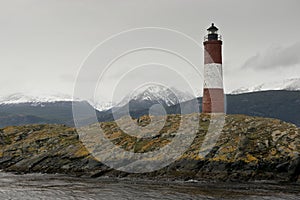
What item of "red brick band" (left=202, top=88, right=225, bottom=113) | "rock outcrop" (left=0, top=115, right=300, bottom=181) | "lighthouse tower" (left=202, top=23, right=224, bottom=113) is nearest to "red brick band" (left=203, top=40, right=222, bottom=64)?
"lighthouse tower" (left=202, top=23, right=224, bottom=113)

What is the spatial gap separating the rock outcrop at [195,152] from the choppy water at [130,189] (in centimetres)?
372

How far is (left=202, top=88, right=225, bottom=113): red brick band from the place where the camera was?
5441 cm

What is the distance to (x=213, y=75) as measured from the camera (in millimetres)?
54688

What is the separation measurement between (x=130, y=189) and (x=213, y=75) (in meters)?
26.9

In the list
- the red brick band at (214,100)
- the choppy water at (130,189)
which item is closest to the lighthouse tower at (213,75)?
the red brick band at (214,100)

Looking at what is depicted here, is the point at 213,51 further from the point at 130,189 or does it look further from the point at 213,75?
the point at 130,189

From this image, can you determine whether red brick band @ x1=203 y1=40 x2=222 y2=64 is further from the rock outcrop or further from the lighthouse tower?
the rock outcrop

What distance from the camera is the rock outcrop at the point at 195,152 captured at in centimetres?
4056

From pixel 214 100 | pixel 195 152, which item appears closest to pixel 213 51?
pixel 214 100

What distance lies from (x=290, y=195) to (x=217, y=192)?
6.05 metres

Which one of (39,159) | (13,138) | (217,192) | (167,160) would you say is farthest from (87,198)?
(13,138)

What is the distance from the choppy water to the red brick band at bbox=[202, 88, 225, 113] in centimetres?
1884

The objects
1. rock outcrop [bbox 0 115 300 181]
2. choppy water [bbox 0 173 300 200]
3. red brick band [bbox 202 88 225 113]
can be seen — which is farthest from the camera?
red brick band [bbox 202 88 225 113]

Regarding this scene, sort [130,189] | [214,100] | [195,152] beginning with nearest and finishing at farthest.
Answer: [130,189]
[195,152]
[214,100]
